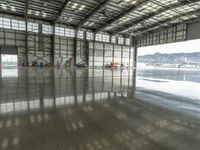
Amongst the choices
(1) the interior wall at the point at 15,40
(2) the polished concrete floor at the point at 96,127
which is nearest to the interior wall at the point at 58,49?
(1) the interior wall at the point at 15,40

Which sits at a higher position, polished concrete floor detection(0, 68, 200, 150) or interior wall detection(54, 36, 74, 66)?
interior wall detection(54, 36, 74, 66)

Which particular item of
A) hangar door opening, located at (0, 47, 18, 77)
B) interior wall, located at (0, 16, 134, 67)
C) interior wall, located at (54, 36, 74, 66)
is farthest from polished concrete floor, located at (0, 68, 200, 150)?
interior wall, located at (54, 36, 74, 66)

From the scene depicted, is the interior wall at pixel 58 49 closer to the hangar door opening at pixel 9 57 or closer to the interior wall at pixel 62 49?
the interior wall at pixel 62 49

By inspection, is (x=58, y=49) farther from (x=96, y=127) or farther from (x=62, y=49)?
(x=96, y=127)

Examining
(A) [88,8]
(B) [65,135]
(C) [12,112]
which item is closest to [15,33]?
(A) [88,8]

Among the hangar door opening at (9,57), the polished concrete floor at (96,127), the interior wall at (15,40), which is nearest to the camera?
the polished concrete floor at (96,127)

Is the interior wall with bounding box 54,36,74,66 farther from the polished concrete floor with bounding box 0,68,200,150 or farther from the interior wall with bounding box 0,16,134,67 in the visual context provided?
the polished concrete floor with bounding box 0,68,200,150

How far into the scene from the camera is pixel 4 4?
2509 centimetres

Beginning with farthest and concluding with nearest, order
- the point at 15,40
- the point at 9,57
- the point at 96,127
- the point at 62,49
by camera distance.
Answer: the point at 62,49 < the point at 9,57 < the point at 15,40 < the point at 96,127

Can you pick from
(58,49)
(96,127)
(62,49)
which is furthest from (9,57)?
(96,127)

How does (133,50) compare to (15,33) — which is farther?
(133,50)

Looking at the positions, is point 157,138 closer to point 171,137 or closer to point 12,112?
point 171,137

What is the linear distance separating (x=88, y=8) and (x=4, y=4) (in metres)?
15.4

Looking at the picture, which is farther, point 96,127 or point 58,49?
point 58,49
